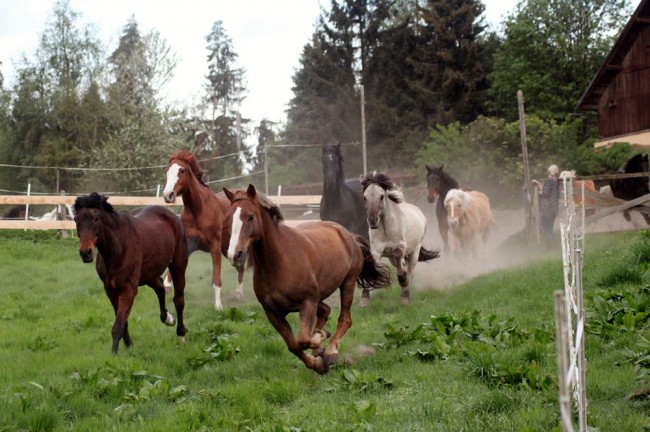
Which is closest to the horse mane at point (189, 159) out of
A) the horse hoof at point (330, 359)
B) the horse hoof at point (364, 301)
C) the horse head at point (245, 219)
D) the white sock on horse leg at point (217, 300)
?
the white sock on horse leg at point (217, 300)

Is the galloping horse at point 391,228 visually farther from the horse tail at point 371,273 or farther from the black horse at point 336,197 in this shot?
the horse tail at point 371,273

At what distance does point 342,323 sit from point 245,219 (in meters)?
1.97

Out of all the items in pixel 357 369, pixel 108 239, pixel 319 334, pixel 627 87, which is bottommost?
pixel 357 369

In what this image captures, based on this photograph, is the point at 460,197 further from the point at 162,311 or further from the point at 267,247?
the point at 267,247

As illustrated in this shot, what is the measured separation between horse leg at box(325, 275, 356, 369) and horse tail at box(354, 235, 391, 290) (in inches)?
26.5

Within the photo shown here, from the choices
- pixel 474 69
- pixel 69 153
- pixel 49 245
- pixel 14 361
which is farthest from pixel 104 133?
pixel 14 361

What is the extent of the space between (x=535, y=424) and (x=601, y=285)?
5.58 m

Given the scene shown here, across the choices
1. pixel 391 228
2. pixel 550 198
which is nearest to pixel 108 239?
pixel 391 228

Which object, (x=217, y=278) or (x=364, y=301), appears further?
(x=217, y=278)

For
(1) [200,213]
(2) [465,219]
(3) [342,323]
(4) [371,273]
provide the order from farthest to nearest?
(2) [465,219] < (1) [200,213] < (4) [371,273] < (3) [342,323]

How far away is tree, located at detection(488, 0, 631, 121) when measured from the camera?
44.6 meters

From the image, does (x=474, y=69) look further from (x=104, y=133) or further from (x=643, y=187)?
(x=643, y=187)

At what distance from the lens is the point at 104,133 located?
37.6 meters

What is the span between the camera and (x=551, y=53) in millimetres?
46625
